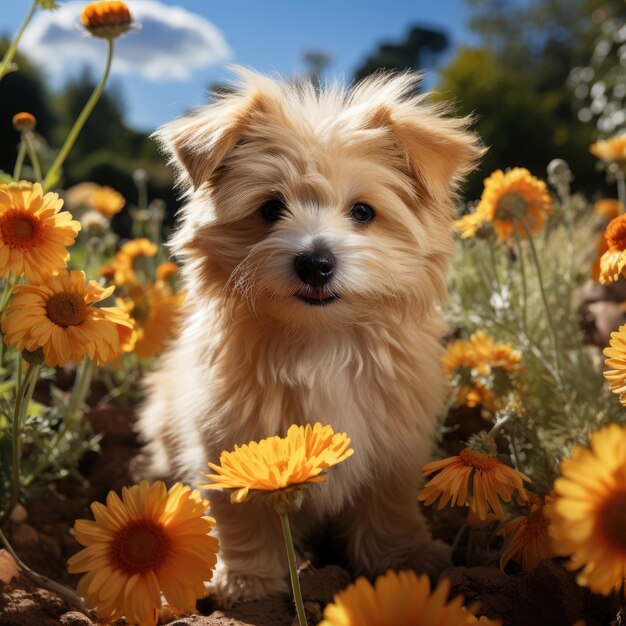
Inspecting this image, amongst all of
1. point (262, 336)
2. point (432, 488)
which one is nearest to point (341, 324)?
point (262, 336)

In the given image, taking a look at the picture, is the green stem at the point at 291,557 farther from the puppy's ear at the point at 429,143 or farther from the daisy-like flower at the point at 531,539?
the puppy's ear at the point at 429,143

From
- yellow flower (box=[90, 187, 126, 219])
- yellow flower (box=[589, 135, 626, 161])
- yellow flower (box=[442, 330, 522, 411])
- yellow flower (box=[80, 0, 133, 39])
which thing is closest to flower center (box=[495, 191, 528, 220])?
yellow flower (box=[442, 330, 522, 411])

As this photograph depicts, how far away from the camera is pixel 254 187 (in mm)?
2535

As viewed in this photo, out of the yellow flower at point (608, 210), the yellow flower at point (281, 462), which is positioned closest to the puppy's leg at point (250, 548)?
the yellow flower at point (281, 462)

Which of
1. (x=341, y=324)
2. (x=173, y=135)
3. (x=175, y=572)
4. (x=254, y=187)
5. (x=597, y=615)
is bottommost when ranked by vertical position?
(x=597, y=615)

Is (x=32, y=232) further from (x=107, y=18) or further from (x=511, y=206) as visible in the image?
(x=511, y=206)

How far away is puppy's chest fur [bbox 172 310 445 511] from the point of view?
257 centimetres

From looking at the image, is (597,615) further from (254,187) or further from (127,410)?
(127,410)

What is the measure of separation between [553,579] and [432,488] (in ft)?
1.52

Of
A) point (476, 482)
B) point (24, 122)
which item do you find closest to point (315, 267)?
point (476, 482)

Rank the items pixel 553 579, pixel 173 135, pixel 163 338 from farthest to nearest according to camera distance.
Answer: pixel 163 338 < pixel 173 135 < pixel 553 579

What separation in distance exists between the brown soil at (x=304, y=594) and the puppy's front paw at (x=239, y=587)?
4cm

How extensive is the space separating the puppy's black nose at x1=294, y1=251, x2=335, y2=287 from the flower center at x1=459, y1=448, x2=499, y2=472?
647mm

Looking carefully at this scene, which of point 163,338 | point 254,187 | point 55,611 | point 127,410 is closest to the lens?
point 55,611
